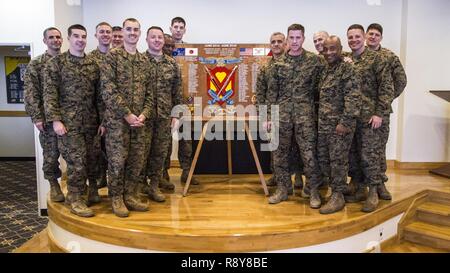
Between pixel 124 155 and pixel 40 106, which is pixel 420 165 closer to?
pixel 124 155

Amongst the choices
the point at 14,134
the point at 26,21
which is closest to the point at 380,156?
the point at 26,21

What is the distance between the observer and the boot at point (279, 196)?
156 inches

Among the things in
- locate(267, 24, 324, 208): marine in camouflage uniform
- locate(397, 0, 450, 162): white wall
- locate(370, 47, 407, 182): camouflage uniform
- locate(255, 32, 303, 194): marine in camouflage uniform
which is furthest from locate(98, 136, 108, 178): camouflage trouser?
locate(397, 0, 450, 162): white wall

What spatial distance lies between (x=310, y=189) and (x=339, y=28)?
2.98 m

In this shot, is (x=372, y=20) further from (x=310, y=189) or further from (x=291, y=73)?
(x=310, y=189)

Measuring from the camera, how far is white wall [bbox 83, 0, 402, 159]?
5859 mm

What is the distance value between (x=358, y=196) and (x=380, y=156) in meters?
0.45

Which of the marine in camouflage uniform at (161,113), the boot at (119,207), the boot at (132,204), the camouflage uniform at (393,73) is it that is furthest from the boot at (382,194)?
the boot at (119,207)

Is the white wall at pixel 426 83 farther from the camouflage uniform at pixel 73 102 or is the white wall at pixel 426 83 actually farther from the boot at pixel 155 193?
the camouflage uniform at pixel 73 102

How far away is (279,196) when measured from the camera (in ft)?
13.1

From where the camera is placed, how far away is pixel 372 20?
5867 millimetres

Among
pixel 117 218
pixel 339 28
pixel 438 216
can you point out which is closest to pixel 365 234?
pixel 438 216

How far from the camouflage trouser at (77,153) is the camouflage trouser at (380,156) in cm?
245

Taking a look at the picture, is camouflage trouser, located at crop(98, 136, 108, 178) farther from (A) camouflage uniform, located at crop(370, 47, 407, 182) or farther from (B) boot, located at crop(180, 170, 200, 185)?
(A) camouflage uniform, located at crop(370, 47, 407, 182)
